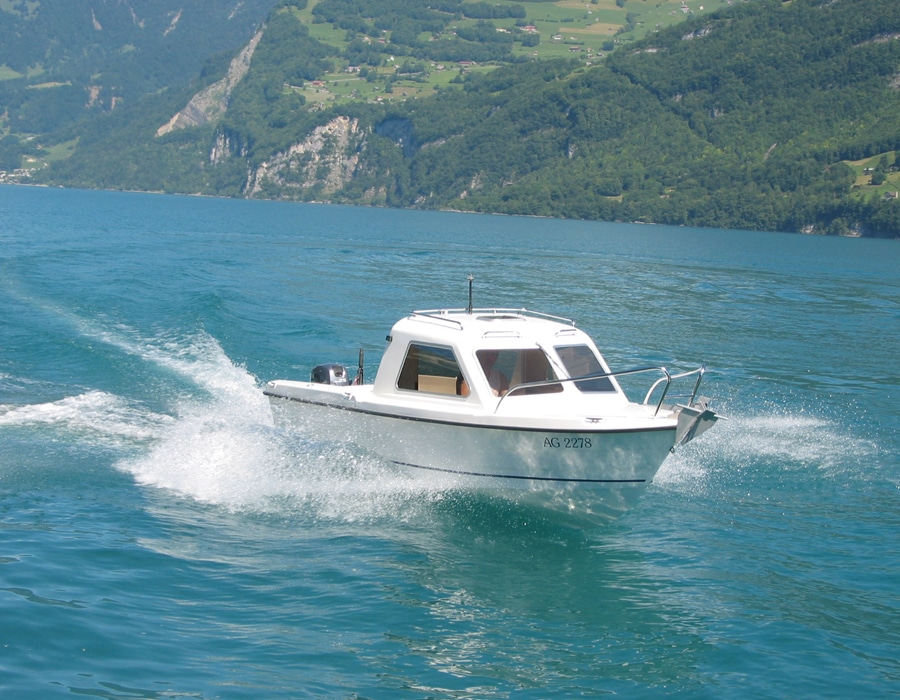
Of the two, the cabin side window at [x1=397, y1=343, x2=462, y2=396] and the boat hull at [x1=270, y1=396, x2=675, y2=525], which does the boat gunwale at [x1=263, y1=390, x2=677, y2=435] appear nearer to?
the boat hull at [x1=270, y1=396, x2=675, y2=525]

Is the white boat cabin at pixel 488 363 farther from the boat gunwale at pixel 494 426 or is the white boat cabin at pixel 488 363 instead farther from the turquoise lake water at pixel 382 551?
the turquoise lake water at pixel 382 551

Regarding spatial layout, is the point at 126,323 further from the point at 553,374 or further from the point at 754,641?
the point at 754,641

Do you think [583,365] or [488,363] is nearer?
[488,363]

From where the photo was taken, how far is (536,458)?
1495cm

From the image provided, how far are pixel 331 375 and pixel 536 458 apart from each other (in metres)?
4.97

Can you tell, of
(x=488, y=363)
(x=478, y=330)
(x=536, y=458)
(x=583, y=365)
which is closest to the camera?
(x=536, y=458)

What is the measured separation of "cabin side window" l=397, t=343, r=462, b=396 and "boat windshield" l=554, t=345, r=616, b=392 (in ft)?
5.19

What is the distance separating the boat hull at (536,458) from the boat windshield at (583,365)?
4.69 feet

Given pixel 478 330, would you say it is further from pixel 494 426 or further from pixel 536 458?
pixel 536 458

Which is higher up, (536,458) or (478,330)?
(478,330)

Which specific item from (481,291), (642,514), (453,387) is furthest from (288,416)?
(481,291)

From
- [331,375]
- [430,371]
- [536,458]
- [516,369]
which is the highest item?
[516,369]

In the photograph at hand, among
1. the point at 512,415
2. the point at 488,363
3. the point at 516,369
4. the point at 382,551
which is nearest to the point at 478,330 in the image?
the point at 488,363

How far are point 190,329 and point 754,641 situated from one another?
70.1 ft
